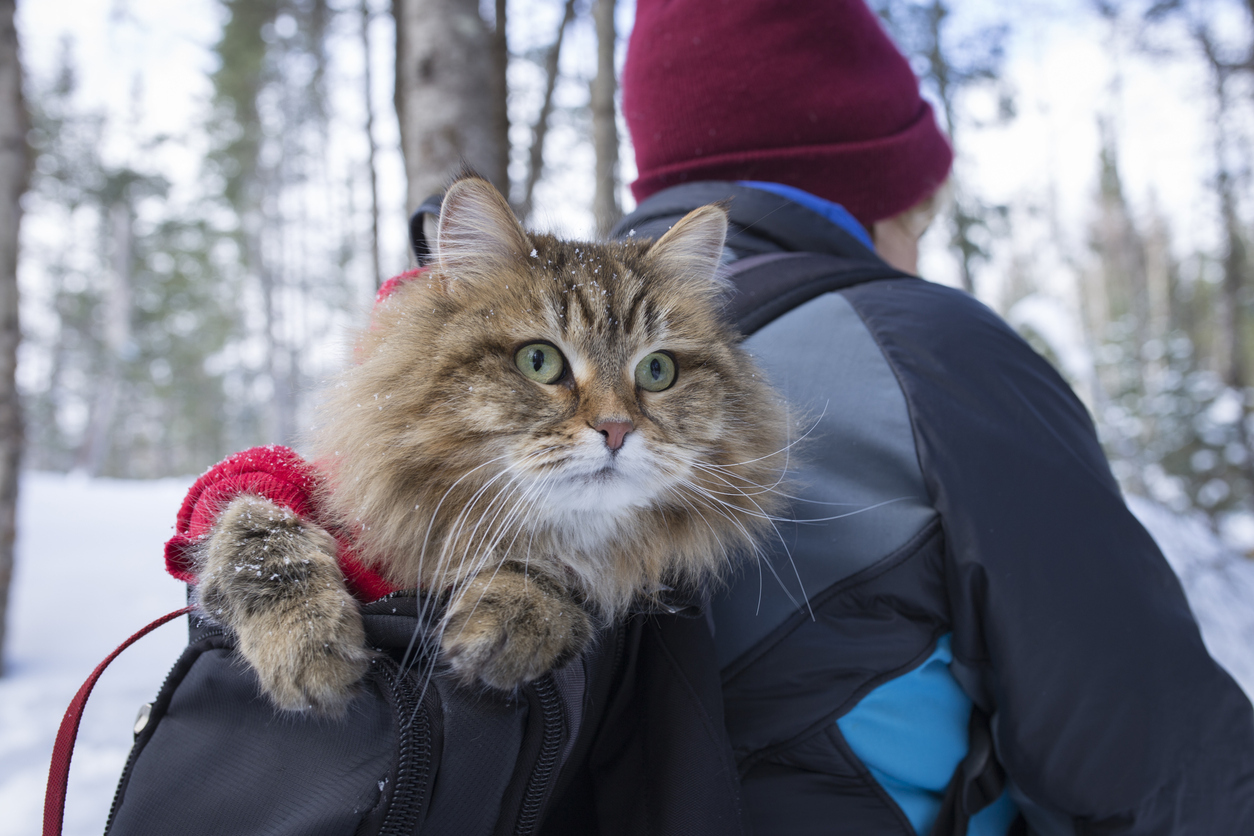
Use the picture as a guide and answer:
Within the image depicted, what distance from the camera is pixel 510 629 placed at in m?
1.05

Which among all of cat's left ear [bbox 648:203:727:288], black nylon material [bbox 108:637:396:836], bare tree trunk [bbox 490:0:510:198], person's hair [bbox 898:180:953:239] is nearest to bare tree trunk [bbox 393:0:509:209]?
bare tree trunk [bbox 490:0:510:198]

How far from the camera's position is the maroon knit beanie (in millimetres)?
2018

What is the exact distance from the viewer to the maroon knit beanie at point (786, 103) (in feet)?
6.62

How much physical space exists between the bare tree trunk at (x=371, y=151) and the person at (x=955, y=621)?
16.7ft

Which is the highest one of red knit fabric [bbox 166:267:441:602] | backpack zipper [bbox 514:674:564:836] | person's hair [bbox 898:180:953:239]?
person's hair [bbox 898:180:953:239]

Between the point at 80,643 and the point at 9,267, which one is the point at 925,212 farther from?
the point at 80,643

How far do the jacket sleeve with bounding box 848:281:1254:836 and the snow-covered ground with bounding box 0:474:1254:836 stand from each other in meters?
3.69

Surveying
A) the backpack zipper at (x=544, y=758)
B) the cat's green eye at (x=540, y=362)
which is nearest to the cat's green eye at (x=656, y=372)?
the cat's green eye at (x=540, y=362)

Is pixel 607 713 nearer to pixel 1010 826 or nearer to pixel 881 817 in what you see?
pixel 881 817

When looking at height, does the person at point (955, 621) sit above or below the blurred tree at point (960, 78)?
below

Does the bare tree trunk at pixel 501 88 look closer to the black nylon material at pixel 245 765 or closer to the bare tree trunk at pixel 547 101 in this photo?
the bare tree trunk at pixel 547 101

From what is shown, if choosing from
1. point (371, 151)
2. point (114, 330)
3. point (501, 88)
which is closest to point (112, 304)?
point (114, 330)

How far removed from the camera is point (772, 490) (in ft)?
4.71

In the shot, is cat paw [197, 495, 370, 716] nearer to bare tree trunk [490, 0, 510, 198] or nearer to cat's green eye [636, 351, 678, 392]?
cat's green eye [636, 351, 678, 392]
